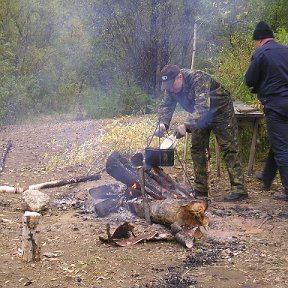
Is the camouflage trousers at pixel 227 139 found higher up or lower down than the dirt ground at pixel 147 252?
higher up

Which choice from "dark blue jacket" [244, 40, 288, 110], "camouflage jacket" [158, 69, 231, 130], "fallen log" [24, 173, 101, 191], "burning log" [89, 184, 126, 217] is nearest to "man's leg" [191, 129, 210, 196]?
"camouflage jacket" [158, 69, 231, 130]

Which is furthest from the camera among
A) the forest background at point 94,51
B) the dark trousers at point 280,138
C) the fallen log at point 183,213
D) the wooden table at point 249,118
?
the forest background at point 94,51

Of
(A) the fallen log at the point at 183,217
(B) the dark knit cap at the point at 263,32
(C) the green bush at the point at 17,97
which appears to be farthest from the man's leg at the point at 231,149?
(C) the green bush at the point at 17,97

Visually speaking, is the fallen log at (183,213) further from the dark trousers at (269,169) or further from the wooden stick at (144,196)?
the dark trousers at (269,169)

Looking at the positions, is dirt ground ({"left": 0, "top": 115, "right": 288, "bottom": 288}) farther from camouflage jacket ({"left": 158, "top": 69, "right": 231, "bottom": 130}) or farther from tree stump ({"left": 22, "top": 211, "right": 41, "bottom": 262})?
camouflage jacket ({"left": 158, "top": 69, "right": 231, "bottom": 130})

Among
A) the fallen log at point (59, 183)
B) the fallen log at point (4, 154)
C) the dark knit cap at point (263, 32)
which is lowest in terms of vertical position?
the fallen log at point (4, 154)

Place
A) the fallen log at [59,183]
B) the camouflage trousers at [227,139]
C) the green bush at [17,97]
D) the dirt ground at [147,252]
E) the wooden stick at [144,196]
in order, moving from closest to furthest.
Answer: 1. the dirt ground at [147,252]
2. the wooden stick at [144,196]
3. the camouflage trousers at [227,139]
4. the fallen log at [59,183]
5. the green bush at [17,97]

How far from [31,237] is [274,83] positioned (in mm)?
3331

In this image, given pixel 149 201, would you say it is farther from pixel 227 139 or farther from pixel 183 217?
pixel 227 139

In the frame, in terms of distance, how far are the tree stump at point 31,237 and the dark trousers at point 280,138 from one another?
297 cm

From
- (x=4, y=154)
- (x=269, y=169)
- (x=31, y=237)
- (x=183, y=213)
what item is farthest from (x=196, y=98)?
(x=4, y=154)

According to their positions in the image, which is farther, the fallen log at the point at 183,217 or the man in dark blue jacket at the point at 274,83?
the man in dark blue jacket at the point at 274,83

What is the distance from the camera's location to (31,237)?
173 inches

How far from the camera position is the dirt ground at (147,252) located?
13.2 feet
